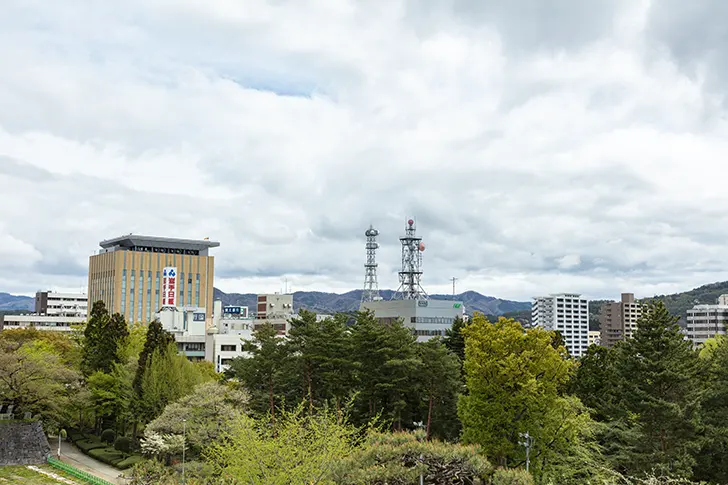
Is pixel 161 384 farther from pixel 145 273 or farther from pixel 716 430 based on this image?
pixel 145 273

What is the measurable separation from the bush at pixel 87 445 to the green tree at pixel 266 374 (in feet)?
57.5

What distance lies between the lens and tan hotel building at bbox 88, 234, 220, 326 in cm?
15000

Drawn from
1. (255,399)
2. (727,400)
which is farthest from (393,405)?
(727,400)

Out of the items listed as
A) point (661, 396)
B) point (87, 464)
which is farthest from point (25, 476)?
point (661, 396)

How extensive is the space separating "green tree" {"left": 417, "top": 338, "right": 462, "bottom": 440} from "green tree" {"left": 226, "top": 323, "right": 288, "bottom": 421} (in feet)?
32.9

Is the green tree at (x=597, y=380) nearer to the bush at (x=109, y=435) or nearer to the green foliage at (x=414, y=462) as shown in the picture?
the green foliage at (x=414, y=462)

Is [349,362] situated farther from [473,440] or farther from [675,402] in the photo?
[675,402]

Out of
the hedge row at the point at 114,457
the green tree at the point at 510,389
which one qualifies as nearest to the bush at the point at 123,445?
the hedge row at the point at 114,457

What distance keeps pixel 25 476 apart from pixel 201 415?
1311 cm

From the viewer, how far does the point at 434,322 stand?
102 metres

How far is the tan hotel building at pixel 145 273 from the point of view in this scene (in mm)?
150000

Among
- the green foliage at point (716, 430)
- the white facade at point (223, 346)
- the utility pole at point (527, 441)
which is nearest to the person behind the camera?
the utility pole at point (527, 441)

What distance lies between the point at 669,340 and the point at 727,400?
526 centimetres

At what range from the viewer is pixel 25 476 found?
44.6m
